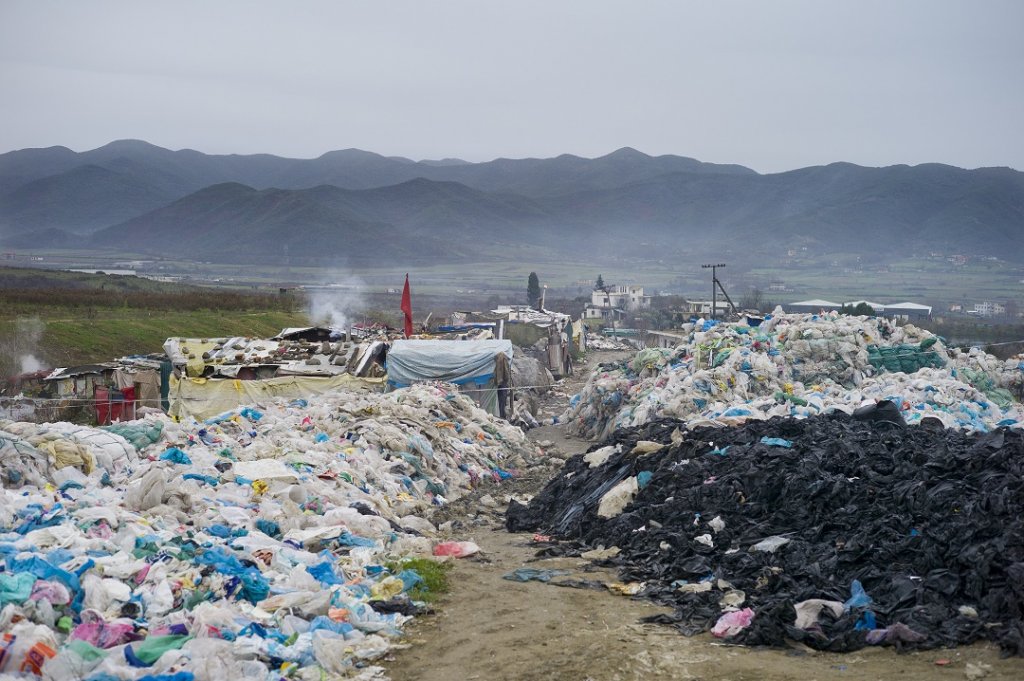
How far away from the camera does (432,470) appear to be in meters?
13.5

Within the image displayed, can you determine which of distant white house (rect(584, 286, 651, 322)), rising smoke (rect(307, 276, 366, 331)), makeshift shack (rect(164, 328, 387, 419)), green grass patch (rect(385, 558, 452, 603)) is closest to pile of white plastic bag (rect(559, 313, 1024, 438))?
makeshift shack (rect(164, 328, 387, 419))

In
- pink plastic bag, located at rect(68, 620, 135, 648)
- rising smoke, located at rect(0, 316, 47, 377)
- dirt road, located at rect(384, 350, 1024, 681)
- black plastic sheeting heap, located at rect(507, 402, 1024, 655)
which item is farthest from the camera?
rising smoke, located at rect(0, 316, 47, 377)

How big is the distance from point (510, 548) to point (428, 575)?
1.87m

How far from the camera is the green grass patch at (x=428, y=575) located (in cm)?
801

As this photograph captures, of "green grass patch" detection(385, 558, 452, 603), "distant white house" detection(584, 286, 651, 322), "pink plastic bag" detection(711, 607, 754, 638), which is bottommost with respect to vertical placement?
"distant white house" detection(584, 286, 651, 322)

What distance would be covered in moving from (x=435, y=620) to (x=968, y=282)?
5387 inches

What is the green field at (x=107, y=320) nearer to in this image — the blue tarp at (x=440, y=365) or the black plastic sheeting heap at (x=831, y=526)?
the blue tarp at (x=440, y=365)

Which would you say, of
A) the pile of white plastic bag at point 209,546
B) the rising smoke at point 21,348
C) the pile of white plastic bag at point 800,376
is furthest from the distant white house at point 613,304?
the pile of white plastic bag at point 209,546

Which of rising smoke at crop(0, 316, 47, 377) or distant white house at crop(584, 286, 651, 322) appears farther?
distant white house at crop(584, 286, 651, 322)

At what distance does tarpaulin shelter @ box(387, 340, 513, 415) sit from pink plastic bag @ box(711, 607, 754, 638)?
42.0 feet

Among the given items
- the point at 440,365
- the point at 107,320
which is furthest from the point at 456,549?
the point at 107,320

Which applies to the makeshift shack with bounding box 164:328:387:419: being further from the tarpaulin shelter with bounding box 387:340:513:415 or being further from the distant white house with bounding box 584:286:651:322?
the distant white house with bounding box 584:286:651:322

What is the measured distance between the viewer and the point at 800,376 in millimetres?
18500

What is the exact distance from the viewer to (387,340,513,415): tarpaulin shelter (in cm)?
1973
